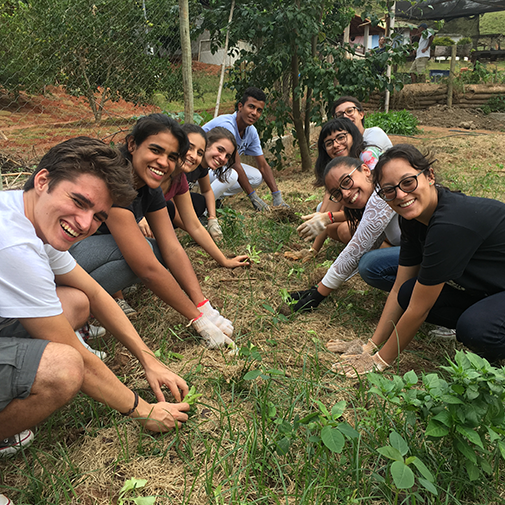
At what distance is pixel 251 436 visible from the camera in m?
1.46

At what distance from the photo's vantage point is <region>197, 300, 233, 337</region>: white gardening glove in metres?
2.18

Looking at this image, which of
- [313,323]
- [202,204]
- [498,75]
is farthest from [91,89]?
[498,75]

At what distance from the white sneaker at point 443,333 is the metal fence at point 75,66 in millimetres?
3411

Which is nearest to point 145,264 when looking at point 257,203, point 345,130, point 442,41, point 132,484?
point 132,484

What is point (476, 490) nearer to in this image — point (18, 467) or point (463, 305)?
point (463, 305)

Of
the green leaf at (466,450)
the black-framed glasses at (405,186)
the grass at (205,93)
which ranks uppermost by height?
the grass at (205,93)

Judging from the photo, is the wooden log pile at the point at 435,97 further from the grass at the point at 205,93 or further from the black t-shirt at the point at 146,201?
the black t-shirt at the point at 146,201

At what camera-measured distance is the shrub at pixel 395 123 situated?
838 centimetres

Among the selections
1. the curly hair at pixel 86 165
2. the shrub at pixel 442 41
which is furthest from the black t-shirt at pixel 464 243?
the shrub at pixel 442 41

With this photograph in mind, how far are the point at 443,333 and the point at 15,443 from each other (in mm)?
2005

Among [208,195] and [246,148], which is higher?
[246,148]

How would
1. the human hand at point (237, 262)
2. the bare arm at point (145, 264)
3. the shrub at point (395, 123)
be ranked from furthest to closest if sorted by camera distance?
1. the shrub at point (395, 123)
2. the human hand at point (237, 262)
3. the bare arm at point (145, 264)

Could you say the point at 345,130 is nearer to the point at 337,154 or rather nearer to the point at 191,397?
the point at 337,154

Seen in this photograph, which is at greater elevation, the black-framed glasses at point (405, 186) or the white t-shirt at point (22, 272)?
the black-framed glasses at point (405, 186)
